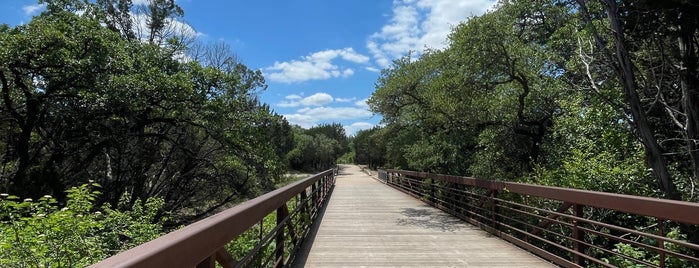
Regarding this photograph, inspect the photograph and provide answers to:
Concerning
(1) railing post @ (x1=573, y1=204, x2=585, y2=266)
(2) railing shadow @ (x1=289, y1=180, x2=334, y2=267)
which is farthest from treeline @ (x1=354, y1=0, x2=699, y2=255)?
(2) railing shadow @ (x1=289, y1=180, x2=334, y2=267)

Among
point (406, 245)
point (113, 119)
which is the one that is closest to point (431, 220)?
point (406, 245)

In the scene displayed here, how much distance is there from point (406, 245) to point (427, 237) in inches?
31.6

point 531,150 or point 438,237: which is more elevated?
point 531,150

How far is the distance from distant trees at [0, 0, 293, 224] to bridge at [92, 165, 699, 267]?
6889 millimetres

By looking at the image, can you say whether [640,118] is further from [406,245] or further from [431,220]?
[431,220]

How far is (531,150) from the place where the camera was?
12.7 meters

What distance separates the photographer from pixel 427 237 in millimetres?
7223

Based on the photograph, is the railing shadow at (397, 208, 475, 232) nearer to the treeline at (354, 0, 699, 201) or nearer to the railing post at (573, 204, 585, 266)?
the treeline at (354, 0, 699, 201)

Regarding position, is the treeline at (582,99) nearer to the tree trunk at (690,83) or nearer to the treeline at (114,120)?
the tree trunk at (690,83)

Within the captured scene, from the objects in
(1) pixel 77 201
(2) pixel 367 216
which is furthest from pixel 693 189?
(1) pixel 77 201

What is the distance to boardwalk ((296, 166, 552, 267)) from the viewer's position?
540 cm

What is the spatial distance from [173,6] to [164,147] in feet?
38.5

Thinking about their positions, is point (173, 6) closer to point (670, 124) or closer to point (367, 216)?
point (367, 216)

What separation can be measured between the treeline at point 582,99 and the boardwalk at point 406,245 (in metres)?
2.23
